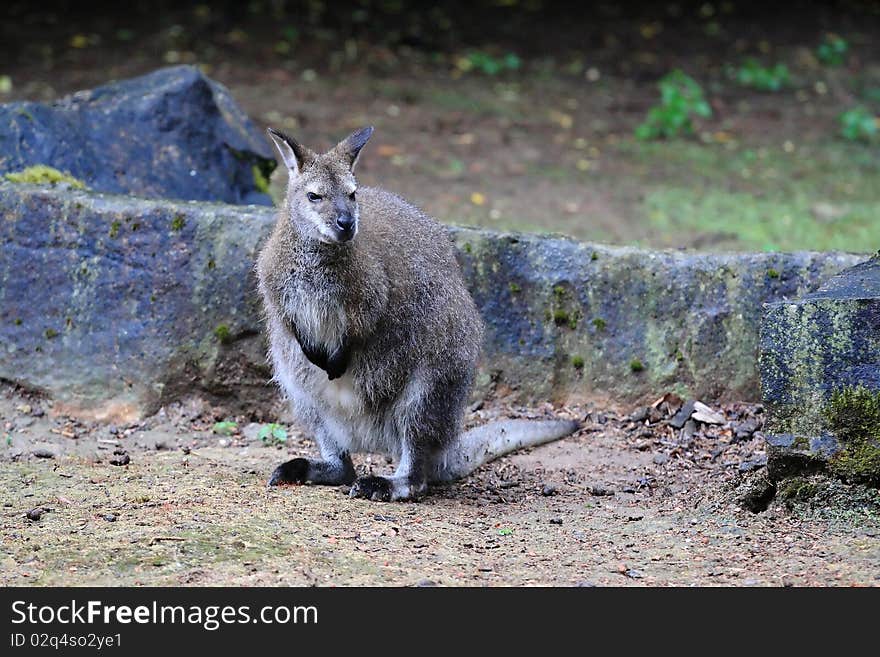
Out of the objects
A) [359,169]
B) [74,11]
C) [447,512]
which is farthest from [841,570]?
[74,11]

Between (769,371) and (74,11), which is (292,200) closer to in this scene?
(769,371)

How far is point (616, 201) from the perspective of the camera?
1154 cm

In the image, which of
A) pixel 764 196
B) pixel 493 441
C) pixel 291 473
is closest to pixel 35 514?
pixel 291 473

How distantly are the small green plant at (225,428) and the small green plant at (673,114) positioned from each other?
745cm

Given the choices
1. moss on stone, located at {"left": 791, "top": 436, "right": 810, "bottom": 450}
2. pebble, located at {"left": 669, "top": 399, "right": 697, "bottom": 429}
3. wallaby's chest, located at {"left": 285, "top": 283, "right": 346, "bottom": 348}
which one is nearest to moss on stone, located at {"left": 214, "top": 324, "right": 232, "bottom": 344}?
wallaby's chest, located at {"left": 285, "top": 283, "right": 346, "bottom": 348}

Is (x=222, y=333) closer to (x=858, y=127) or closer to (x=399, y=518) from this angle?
(x=399, y=518)

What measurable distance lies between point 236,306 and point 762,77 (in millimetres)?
9437

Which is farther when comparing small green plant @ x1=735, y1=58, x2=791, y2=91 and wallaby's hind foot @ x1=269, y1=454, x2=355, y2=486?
small green plant @ x1=735, y1=58, x2=791, y2=91

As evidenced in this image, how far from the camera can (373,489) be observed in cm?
585

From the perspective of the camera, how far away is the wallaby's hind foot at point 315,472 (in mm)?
5980

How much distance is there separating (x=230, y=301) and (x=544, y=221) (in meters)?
4.37

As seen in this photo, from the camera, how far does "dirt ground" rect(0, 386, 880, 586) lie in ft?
14.8

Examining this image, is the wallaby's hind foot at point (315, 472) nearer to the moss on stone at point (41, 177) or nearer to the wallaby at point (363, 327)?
the wallaby at point (363, 327)

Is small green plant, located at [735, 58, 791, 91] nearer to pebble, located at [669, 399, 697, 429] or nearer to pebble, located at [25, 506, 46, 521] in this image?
pebble, located at [669, 399, 697, 429]
